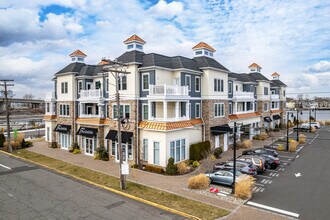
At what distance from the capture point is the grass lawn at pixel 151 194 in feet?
44.9

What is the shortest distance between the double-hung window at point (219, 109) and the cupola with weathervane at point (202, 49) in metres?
6.31

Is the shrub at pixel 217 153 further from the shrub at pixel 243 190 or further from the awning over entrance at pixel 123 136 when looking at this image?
the shrub at pixel 243 190

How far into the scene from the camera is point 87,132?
28.3 meters

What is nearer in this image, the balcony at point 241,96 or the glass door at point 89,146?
the glass door at point 89,146

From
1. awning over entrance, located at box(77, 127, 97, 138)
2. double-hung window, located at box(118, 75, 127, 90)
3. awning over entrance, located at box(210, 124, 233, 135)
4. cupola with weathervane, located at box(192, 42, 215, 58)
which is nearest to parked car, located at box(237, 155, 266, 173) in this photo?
awning over entrance, located at box(210, 124, 233, 135)

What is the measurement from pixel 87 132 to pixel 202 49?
16973 mm

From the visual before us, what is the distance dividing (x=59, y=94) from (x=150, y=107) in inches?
678

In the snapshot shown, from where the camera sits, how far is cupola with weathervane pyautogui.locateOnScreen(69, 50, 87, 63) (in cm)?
3331

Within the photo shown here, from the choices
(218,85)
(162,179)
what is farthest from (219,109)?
(162,179)

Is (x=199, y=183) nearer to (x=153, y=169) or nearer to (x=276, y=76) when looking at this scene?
(x=153, y=169)

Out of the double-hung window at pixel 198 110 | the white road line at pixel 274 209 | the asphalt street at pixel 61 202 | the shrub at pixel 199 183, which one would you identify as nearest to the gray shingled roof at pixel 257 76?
the double-hung window at pixel 198 110

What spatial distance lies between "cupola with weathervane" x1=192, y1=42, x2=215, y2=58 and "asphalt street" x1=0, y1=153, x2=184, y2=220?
64.0 feet

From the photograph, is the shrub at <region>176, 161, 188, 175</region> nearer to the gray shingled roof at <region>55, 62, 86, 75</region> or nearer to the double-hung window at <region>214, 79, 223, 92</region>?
the double-hung window at <region>214, 79, 223, 92</region>

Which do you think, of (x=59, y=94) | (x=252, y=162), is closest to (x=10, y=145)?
(x=59, y=94)
